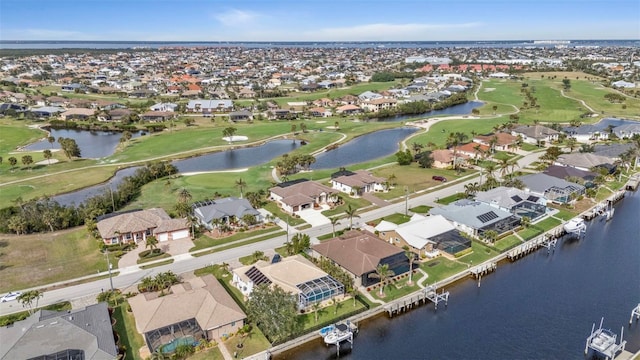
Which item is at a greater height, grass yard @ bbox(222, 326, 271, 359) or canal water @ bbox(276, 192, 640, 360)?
grass yard @ bbox(222, 326, 271, 359)

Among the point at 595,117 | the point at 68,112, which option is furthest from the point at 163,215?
the point at 595,117

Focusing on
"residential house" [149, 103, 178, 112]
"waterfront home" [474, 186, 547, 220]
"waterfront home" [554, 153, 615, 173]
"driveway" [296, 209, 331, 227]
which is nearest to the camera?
"driveway" [296, 209, 331, 227]

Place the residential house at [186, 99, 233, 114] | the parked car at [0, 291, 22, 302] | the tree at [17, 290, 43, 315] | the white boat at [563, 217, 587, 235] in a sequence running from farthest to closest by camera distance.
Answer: the residential house at [186, 99, 233, 114], the white boat at [563, 217, 587, 235], the parked car at [0, 291, 22, 302], the tree at [17, 290, 43, 315]

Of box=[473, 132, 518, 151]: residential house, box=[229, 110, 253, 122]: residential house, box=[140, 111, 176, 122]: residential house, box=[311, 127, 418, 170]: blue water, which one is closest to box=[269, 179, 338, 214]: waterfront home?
box=[311, 127, 418, 170]: blue water

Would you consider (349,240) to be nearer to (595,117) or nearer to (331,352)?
(331,352)

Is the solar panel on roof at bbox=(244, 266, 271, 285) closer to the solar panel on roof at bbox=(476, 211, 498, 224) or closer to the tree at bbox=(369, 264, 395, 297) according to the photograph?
the tree at bbox=(369, 264, 395, 297)

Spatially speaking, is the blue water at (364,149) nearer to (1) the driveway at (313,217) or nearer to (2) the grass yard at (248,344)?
(1) the driveway at (313,217)
